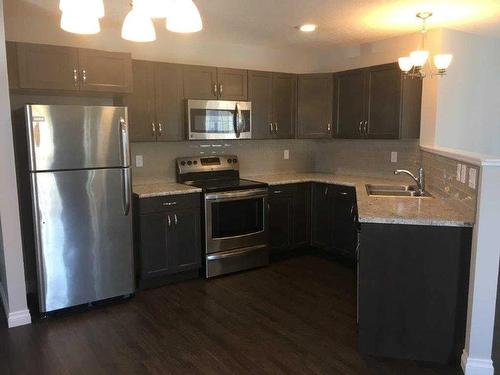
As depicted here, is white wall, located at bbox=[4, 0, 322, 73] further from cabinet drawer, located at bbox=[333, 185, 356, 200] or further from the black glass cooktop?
cabinet drawer, located at bbox=[333, 185, 356, 200]

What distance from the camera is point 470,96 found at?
411cm

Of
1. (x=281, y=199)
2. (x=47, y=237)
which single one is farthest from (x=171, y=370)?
(x=281, y=199)

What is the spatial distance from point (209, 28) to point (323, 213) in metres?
2.27

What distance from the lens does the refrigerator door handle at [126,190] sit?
335 centimetres

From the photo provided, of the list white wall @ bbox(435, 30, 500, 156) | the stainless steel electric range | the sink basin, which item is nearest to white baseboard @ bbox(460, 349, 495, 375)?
the sink basin

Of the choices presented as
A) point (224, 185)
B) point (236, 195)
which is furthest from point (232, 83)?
point (236, 195)

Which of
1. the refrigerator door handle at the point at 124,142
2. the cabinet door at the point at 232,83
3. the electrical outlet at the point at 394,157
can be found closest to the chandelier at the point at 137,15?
the refrigerator door handle at the point at 124,142

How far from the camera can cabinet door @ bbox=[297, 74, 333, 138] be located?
15.7ft

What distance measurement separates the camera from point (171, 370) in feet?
8.18

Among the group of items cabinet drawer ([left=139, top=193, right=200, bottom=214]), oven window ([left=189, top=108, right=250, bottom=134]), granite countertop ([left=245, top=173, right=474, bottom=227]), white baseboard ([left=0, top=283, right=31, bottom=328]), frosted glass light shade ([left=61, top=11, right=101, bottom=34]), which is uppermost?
frosted glass light shade ([left=61, top=11, right=101, bottom=34])

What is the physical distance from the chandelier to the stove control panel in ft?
8.39

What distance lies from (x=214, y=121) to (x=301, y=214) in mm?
1421

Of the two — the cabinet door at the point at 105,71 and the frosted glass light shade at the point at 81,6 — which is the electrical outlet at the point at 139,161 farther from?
the frosted glass light shade at the point at 81,6

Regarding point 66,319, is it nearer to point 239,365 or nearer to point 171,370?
point 171,370
